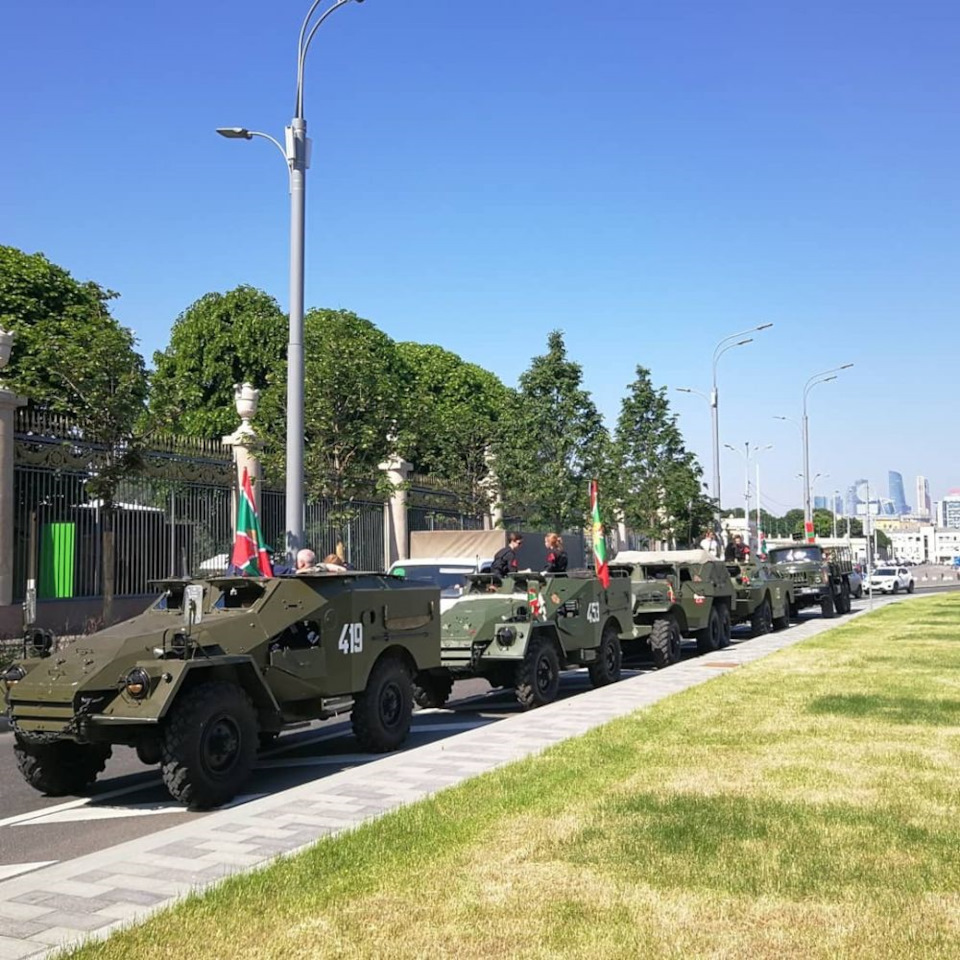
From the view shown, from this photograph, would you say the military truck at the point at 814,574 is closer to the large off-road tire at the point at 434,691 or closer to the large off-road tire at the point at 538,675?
the large off-road tire at the point at 538,675

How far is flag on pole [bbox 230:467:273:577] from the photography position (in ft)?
35.2

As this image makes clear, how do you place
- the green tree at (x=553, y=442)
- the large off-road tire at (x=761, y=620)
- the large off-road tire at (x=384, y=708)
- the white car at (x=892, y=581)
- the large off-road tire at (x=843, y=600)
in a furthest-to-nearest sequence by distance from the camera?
1. the white car at (x=892, y=581)
2. the green tree at (x=553, y=442)
3. the large off-road tire at (x=843, y=600)
4. the large off-road tire at (x=761, y=620)
5. the large off-road tire at (x=384, y=708)

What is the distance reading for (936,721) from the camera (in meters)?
10.2

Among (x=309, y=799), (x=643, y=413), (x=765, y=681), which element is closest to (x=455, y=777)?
(x=309, y=799)

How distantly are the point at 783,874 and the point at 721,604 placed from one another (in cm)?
1527

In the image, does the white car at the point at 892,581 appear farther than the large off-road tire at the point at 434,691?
Yes

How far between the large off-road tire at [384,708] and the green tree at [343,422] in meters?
15.5

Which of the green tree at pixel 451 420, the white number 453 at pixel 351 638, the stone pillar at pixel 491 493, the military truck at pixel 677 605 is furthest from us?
the stone pillar at pixel 491 493

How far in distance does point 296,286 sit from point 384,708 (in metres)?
6.90

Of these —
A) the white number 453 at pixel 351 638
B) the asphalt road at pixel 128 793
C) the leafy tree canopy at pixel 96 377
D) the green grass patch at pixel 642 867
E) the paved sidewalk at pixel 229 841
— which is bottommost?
the asphalt road at pixel 128 793

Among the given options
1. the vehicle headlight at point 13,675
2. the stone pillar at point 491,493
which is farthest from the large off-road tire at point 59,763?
the stone pillar at point 491,493

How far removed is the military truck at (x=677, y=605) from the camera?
17.2 m

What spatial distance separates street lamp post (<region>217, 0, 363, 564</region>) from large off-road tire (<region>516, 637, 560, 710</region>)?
3.23 meters

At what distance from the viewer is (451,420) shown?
3909 cm
